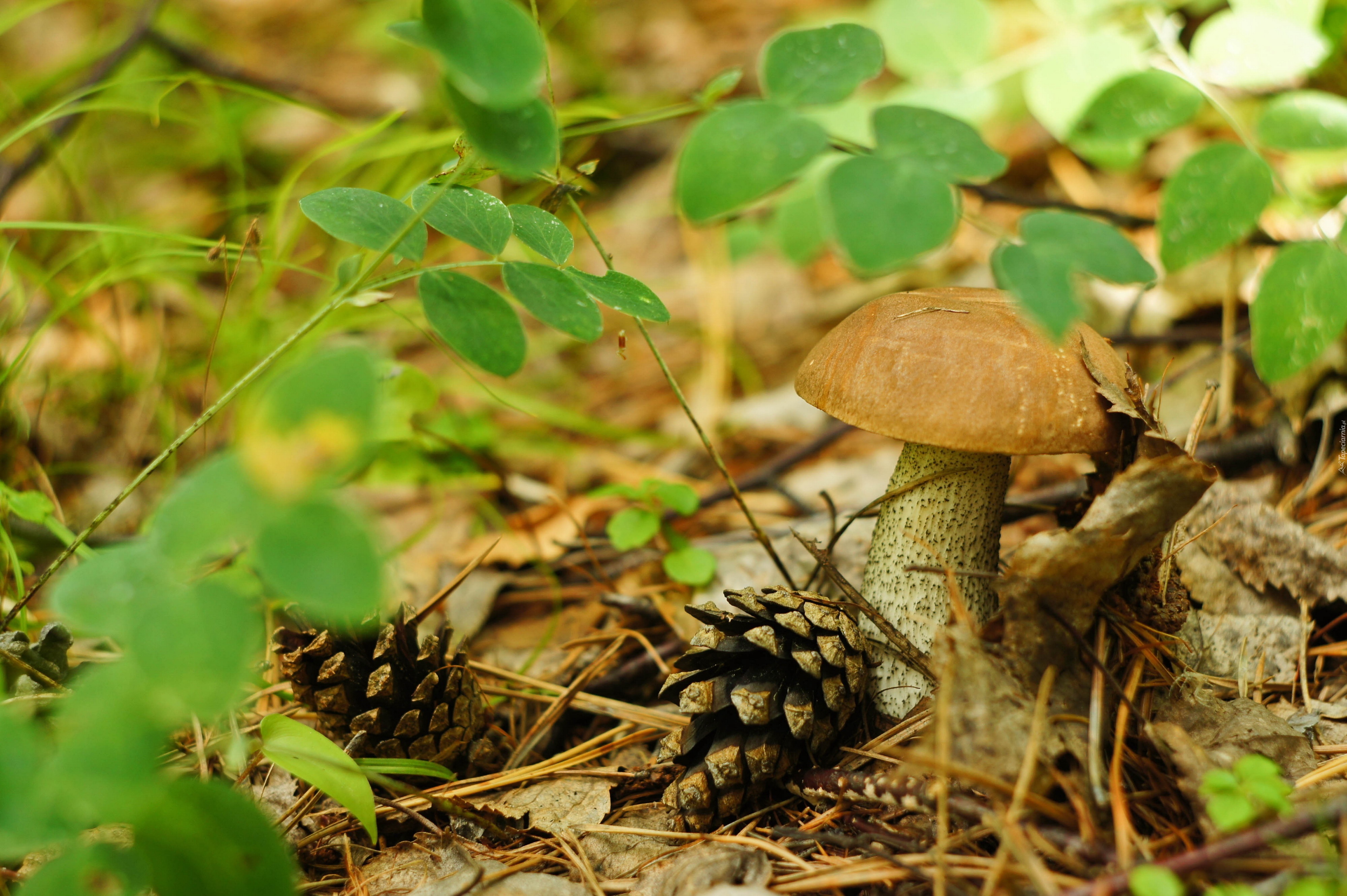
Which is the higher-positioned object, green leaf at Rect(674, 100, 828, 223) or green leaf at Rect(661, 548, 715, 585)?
green leaf at Rect(674, 100, 828, 223)

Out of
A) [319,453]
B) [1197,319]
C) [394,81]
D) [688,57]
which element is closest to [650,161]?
[688,57]

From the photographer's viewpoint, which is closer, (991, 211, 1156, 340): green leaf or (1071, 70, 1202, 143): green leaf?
(991, 211, 1156, 340): green leaf

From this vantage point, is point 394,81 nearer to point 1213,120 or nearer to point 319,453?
point 1213,120

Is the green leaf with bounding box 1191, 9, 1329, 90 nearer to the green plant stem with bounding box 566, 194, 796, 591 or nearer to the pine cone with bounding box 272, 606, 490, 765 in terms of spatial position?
the green plant stem with bounding box 566, 194, 796, 591

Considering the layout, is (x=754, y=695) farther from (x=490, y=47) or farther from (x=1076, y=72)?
(x=1076, y=72)

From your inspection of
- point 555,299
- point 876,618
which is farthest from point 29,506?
point 876,618

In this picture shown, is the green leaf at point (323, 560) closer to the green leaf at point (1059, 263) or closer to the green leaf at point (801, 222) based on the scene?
the green leaf at point (1059, 263)

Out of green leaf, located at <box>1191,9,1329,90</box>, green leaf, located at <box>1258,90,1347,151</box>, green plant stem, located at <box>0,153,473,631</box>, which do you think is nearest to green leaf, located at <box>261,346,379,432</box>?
green plant stem, located at <box>0,153,473,631</box>
